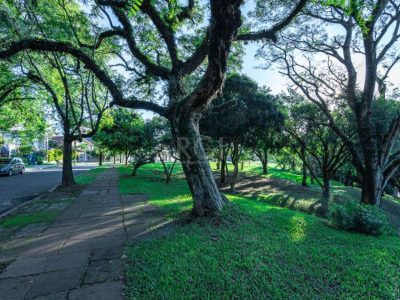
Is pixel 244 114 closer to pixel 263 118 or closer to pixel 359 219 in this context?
pixel 263 118

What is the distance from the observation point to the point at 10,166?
63.4ft

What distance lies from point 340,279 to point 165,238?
2.80 metres

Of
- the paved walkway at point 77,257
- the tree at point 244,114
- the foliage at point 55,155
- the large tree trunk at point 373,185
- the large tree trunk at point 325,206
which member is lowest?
the large tree trunk at point 325,206

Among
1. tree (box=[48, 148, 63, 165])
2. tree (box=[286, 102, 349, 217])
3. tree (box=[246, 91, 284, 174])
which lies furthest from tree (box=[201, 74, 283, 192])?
tree (box=[48, 148, 63, 165])

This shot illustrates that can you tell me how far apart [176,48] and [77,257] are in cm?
561

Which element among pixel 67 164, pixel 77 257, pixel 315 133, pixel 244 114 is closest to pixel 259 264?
pixel 77 257

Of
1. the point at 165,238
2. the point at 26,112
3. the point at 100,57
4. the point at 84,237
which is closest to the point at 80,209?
the point at 84,237

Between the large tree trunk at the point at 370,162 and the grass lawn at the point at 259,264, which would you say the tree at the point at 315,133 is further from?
the grass lawn at the point at 259,264

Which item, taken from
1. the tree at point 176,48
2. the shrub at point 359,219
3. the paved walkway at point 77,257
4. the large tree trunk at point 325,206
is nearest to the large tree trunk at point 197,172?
the tree at point 176,48

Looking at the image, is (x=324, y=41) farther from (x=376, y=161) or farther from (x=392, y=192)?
(x=392, y=192)

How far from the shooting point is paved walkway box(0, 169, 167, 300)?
8.61 feet

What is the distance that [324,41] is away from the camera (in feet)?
30.9

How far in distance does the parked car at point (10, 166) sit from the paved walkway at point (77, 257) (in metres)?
17.8

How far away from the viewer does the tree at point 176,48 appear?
3920mm
